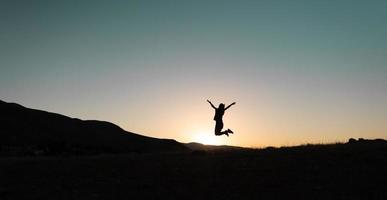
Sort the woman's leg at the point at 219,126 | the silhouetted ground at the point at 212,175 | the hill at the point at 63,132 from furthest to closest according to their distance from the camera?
1. the hill at the point at 63,132
2. the woman's leg at the point at 219,126
3. the silhouetted ground at the point at 212,175

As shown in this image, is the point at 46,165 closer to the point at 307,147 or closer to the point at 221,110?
the point at 221,110

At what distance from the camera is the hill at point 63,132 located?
7359cm

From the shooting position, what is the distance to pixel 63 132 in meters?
83.8

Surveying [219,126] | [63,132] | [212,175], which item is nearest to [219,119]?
[219,126]

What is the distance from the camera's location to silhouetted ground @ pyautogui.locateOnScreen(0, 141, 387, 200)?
2016 centimetres

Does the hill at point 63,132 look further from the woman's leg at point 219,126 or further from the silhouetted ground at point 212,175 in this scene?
the silhouetted ground at point 212,175

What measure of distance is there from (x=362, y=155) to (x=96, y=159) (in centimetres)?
1111

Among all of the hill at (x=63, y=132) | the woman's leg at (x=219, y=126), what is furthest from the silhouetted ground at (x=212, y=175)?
the hill at (x=63, y=132)

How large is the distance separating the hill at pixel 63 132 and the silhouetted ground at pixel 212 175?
40344 millimetres

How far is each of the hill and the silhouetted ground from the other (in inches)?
1588

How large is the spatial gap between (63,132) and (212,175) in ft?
208

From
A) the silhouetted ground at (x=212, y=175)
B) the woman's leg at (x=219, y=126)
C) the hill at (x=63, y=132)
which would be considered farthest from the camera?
the hill at (x=63, y=132)

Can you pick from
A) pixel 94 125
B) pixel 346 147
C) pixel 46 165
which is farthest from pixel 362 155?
pixel 94 125

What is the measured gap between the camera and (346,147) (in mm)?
28234
